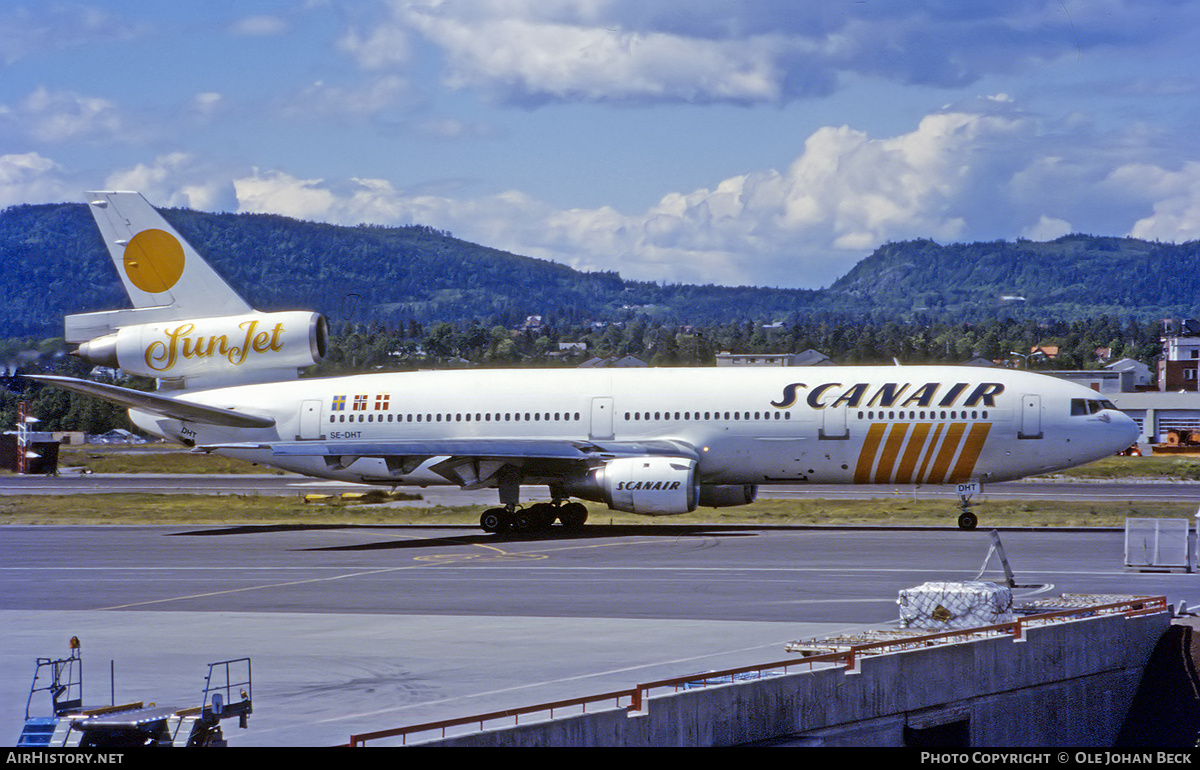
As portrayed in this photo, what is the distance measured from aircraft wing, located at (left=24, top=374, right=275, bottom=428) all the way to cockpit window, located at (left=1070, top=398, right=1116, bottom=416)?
1036 inches

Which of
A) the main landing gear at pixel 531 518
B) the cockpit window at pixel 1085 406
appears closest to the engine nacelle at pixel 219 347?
the main landing gear at pixel 531 518

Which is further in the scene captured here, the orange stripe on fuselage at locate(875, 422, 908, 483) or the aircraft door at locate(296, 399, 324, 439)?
the aircraft door at locate(296, 399, 324, 439)

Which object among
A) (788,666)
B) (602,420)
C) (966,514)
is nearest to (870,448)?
(966,514)

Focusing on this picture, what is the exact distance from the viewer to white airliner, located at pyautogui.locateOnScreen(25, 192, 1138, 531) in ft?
128

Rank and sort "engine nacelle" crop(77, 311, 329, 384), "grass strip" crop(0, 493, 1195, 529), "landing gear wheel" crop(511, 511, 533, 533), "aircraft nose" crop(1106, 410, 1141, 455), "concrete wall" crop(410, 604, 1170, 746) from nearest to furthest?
"concrete wall" crop(410, 604, 1170, 746) < "aircraft nose" crop(1106, 410, 1141, 455) < "landing gear wheel" crop(511, 511, 533, 533) < "engine nacelle" crop(77, 311, 329, 384) < "grass strip" crop(0, 493, 1195, 529)

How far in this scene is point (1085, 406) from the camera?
129ft

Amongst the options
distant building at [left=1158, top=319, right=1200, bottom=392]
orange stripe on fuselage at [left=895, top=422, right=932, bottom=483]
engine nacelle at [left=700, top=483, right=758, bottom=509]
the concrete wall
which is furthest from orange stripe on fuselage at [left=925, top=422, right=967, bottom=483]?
distant building at [left=1158, top=319, right=1200, bottom=392]

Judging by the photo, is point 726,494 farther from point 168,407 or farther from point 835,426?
point 168,407

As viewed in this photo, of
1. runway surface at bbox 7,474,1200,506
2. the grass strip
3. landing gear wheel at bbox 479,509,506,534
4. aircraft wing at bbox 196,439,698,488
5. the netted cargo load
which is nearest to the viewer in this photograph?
the netted cargo load

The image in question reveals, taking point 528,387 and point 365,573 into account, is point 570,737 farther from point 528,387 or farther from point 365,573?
point 528,387

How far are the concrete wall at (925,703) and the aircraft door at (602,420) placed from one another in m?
21.6

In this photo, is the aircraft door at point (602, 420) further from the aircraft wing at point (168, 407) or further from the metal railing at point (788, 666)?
the metal railing at point (788, 666)

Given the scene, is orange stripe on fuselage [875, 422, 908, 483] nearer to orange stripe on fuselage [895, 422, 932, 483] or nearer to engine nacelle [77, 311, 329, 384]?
orange stripe on fuselage [895, 422, 932, 483]

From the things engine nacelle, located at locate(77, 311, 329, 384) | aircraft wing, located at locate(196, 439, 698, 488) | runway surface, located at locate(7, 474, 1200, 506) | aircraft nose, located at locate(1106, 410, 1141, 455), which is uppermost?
engine nacelle, located at locate(77, 311, 329, 384)
